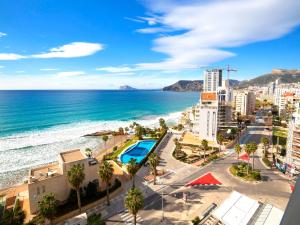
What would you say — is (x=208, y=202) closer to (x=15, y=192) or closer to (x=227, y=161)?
(x=227, y=161)

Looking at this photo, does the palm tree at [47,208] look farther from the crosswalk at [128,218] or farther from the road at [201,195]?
the crosswalk at [128,218]

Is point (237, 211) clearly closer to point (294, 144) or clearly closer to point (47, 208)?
point (294, 144)

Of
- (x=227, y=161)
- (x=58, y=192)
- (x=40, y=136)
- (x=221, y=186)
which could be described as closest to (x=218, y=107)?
(x=227, y=161)

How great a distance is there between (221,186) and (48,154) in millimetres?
50866

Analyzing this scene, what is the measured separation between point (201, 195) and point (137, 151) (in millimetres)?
29732

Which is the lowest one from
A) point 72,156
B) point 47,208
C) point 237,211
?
point 237,211

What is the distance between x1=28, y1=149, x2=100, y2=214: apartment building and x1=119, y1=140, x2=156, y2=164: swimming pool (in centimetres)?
1793

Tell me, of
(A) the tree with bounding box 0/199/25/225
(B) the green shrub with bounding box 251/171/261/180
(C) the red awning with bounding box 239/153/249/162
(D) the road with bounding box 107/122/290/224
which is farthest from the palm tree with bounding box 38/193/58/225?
(C) the red awning with bounding box 239/153/249/162

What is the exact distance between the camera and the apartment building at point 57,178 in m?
31.2

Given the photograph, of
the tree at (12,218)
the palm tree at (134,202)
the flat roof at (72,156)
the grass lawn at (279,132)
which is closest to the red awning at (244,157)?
the grass lawn at (279,132)

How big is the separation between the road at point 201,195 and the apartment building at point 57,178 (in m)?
9.53

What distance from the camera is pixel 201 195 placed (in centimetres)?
3647

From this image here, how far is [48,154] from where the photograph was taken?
63.0 meters

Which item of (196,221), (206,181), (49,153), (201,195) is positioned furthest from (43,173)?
(49,153)
